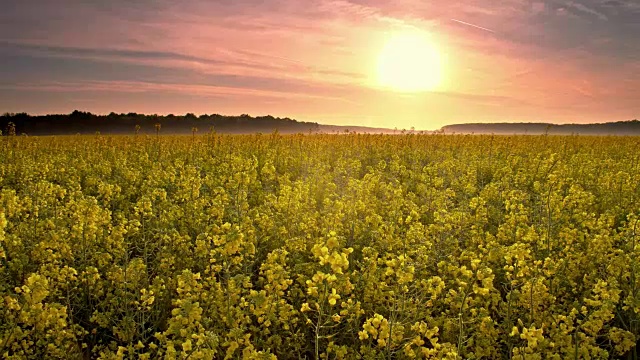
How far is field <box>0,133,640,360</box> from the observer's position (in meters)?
3.78

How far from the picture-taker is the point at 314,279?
10.1 feet

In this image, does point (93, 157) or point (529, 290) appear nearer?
point (529, 290)

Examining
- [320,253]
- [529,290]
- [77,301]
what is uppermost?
[320,253]

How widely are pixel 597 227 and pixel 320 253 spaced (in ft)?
16.7

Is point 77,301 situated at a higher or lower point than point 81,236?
lower

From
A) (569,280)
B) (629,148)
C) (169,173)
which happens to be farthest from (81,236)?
(629,148)

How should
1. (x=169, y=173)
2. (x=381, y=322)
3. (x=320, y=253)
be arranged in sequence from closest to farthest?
(x=320, y=253)
(x=381, y=322)
(x=169, y=173)

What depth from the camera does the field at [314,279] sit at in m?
3.78

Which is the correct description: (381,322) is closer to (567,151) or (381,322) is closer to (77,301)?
(77,301)

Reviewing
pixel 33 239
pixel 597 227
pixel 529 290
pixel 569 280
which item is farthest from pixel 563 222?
A: pixel 33 239

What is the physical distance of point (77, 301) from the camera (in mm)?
5070

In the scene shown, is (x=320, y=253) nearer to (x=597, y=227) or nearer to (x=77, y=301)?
(x=77, y=301)

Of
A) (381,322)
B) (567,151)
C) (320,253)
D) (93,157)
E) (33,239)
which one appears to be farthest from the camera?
(567,151)

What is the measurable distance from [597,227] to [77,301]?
270 inches
